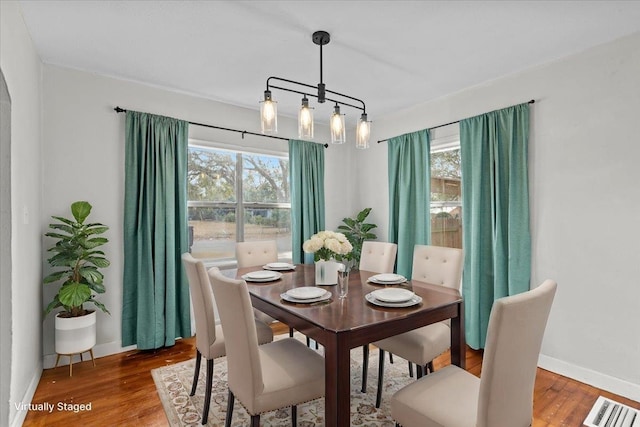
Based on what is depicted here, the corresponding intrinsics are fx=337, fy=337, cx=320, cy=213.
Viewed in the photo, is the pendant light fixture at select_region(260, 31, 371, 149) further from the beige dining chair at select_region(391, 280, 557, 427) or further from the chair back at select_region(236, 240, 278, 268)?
the beige dining chair at select_region(391, 280, 557, 427)

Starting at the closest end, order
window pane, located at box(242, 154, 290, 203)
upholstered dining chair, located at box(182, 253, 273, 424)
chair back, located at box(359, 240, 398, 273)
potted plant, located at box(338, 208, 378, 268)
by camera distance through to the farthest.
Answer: upholstered dining chair, located at box(182, 253, 273, 424), chair back, located at box(359, 240, 398, 273), window pane, located at box(242, 154, 290, 203), potted plant, located at box(338, 208, 378, 268)

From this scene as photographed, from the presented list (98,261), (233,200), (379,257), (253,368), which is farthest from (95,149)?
(379,257)

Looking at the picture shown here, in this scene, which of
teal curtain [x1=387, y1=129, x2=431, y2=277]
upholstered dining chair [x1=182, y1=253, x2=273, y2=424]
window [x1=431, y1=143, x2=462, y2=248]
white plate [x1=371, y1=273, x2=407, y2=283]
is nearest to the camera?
upholstered dining chair [x1=182, y1=253, x2=273, y2=424]

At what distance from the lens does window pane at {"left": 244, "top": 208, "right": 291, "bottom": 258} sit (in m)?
4.09

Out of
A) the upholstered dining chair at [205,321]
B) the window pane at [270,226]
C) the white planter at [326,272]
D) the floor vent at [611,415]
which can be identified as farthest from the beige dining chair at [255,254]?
the floor vent at [611,415]

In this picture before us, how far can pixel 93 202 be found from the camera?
9.84 feet

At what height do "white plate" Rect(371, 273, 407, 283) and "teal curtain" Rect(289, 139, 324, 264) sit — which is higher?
"teal curtain" Rect(289, 139, 324, 264)

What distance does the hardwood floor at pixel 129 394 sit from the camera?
211 centimetres

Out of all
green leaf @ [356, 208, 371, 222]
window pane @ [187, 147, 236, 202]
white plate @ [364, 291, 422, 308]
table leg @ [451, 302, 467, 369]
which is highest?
window pane @ [187, 147, 236, 202]

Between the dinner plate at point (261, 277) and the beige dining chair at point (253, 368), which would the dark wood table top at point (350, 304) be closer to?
the dinner plate at point (261, 277)

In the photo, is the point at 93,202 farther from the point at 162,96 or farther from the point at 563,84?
the point at 563,84

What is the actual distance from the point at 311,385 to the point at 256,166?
116 inches

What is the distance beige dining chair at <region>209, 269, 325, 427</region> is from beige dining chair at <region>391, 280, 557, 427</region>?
1.48 feet

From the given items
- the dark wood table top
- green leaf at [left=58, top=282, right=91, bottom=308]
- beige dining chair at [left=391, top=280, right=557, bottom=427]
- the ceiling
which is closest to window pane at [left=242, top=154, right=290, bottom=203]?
the ceiling
